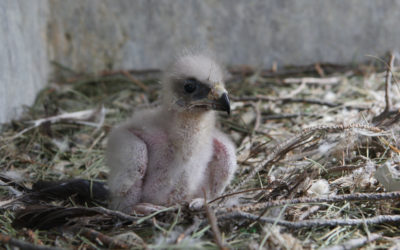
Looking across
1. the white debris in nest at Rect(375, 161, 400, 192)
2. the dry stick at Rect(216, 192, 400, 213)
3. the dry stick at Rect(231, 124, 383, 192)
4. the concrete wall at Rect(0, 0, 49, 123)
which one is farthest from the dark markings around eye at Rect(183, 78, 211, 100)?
the concrete wall at Rect(0, 0, 49, 123)

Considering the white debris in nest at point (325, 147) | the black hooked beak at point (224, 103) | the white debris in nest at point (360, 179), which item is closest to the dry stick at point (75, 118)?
the black hooked beak at point (224, 103)

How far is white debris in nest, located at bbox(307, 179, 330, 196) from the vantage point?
6.71 feet

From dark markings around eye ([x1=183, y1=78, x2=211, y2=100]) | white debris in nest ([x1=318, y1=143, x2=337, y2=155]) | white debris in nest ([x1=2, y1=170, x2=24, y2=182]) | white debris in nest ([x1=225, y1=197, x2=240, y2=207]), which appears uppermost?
dark markings around eye ([x1=183, y1=78, x2=211, y2=100])

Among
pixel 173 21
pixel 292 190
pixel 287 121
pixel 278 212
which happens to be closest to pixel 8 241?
pixel 278 212

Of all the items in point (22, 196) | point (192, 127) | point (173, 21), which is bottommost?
point (22, 196)

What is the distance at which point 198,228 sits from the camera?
5.72 feet

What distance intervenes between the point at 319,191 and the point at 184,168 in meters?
0.64

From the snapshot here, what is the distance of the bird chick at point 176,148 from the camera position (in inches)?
80.8

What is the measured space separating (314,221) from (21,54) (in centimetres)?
249

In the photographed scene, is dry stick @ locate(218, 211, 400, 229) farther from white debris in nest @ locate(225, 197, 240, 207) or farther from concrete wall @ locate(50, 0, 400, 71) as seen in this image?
concrete wall @ locate(50, 0, 400, 71)

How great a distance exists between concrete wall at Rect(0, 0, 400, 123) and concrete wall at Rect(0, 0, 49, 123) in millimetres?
179

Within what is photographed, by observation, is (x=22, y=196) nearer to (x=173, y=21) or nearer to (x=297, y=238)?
(x=297, y=238)

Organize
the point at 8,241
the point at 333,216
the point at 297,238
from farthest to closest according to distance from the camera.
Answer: the point at 333,216
the point at 297,238
the point at 8,241

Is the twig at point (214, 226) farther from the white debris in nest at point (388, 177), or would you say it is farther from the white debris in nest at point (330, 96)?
the white debris in nest at point (330, 96)
